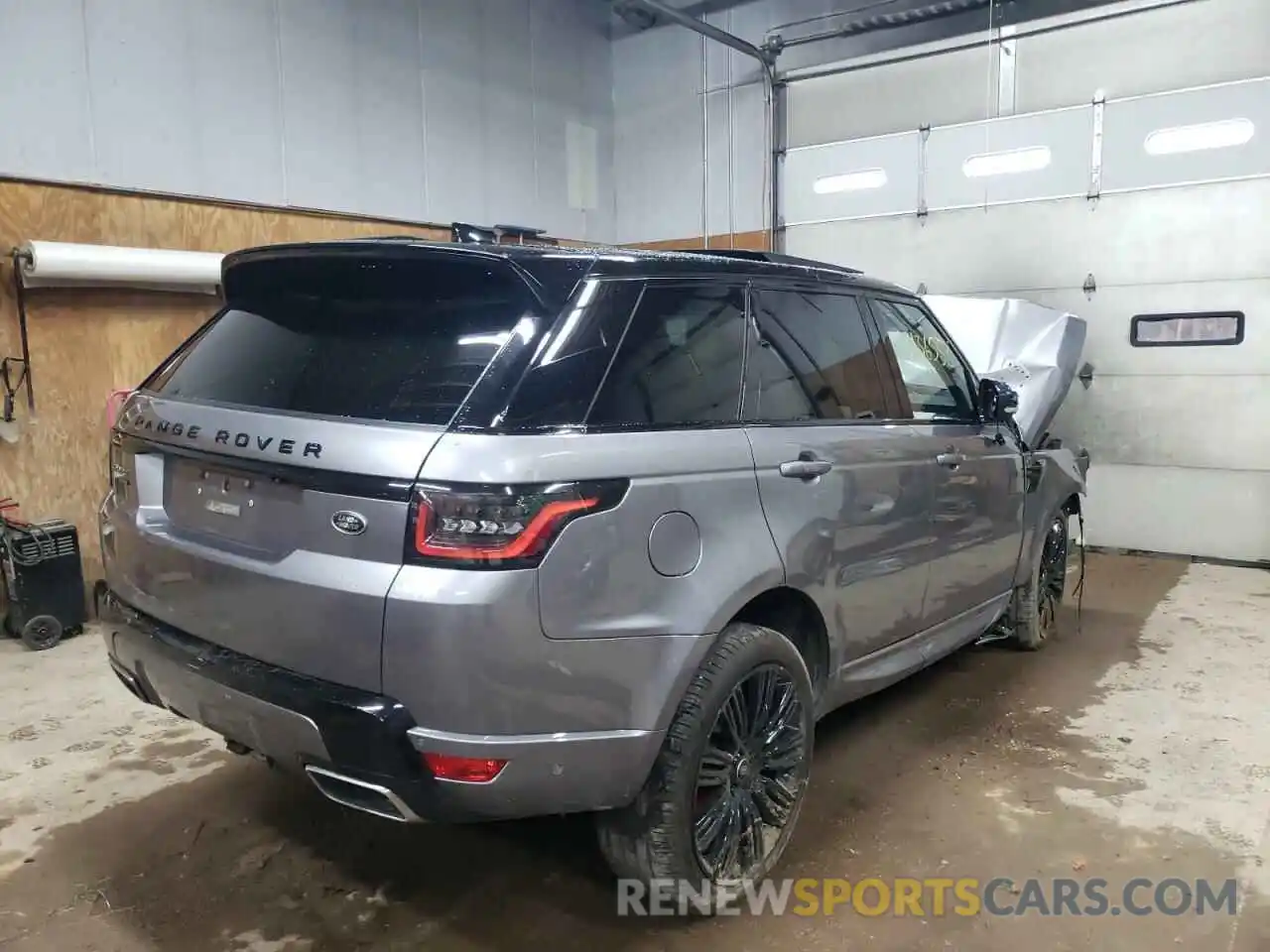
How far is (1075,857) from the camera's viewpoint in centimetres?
268

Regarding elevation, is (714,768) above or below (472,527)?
below

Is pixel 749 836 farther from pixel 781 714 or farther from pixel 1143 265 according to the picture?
pixel 1143 265

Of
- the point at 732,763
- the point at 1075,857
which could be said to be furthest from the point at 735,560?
the point at 1075,857

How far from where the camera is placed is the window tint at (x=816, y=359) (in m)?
2.59

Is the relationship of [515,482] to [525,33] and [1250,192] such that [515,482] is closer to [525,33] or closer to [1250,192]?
[1250,192]

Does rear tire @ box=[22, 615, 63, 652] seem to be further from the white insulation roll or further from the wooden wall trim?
the wooden wall trim

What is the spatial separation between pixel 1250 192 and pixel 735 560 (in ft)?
19.4

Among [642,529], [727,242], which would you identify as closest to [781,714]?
[642,529]

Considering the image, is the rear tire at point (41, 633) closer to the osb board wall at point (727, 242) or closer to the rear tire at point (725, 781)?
the rear tire at point (725, 781)

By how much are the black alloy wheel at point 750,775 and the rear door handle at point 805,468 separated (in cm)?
50

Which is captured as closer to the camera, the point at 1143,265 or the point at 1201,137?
the point at 1201,137

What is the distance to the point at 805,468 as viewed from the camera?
Result: 2.50 meters

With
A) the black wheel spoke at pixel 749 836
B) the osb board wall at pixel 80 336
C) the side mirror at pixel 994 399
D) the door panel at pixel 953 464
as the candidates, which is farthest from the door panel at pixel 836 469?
the osb board wall at pixel 80 336

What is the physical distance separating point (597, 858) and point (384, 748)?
1066mm
